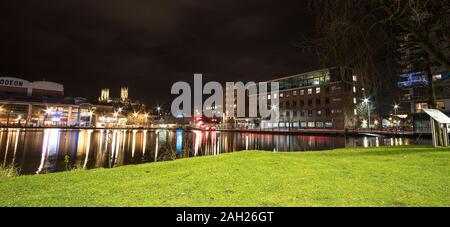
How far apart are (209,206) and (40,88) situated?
151985 mm

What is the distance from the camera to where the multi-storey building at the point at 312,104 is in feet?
251

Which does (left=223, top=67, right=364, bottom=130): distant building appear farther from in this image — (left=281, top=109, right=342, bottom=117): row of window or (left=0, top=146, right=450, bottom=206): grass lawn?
(left=0, top=146, right=450, bottom=206): grass lawn

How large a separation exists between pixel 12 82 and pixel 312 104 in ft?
448

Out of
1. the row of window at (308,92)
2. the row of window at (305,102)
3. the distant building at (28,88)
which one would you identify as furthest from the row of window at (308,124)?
the distant building at (28,88)

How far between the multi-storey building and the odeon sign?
387 feet

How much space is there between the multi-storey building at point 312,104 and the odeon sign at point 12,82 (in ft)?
387

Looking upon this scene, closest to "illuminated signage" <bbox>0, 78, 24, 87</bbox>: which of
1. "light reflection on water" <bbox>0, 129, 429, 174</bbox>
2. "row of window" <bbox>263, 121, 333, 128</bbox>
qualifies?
"light reflection on water" <bbox>0, 129, 429, 174</bbox>

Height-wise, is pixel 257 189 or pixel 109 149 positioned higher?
pixel 257 189

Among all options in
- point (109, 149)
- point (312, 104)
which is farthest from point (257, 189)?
point (312, 104)

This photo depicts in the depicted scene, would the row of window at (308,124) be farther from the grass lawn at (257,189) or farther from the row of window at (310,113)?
the grass lawn at (257,189)

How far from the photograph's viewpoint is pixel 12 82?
113375mm

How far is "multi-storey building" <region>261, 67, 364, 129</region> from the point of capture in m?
76.4

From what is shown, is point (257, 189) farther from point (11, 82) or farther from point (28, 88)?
point (11, 82)


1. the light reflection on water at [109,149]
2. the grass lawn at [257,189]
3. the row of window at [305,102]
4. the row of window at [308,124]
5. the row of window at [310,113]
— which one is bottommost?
the light reflection on water at [109,149]
